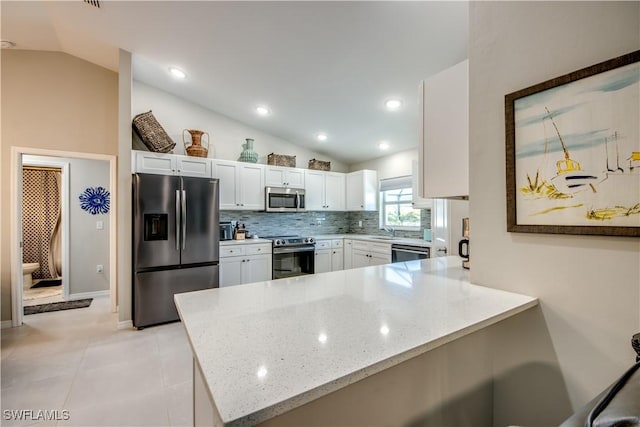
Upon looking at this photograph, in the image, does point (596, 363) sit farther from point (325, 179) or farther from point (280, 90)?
point (325, 179)

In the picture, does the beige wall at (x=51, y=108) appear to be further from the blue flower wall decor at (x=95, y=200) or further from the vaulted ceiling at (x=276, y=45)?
the blue flower wall decor at (x=95, y=200)

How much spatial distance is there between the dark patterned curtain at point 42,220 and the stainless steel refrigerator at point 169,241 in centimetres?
344

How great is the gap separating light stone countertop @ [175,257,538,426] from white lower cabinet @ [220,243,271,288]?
8.24 ft

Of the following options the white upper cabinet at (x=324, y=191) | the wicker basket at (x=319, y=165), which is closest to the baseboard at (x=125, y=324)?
the white upper cabinet at (x=324, y=191)

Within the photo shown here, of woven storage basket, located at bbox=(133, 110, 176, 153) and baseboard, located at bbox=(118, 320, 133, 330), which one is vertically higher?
woven storage basket, located at bbox=(133, 110, 176, 153)

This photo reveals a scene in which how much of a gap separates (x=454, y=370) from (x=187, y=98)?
14.9 ft

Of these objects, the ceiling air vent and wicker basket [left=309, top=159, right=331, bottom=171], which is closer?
the ceiling air vent

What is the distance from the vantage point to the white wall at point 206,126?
3820 millimetres

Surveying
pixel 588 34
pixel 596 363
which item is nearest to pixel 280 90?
pixel 588 34

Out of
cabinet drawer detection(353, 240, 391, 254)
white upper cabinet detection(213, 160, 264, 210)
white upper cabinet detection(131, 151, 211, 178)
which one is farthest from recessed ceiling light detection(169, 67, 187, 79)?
cabinet drawer detection(353, 240, 391, 254)

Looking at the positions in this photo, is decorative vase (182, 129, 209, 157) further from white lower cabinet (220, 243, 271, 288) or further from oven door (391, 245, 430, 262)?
oven door (391, 245, 430, 262)

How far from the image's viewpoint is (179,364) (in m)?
2.34

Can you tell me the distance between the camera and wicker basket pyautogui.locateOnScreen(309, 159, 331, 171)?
17.0 feet

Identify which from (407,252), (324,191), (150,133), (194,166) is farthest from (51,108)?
(407,252)
